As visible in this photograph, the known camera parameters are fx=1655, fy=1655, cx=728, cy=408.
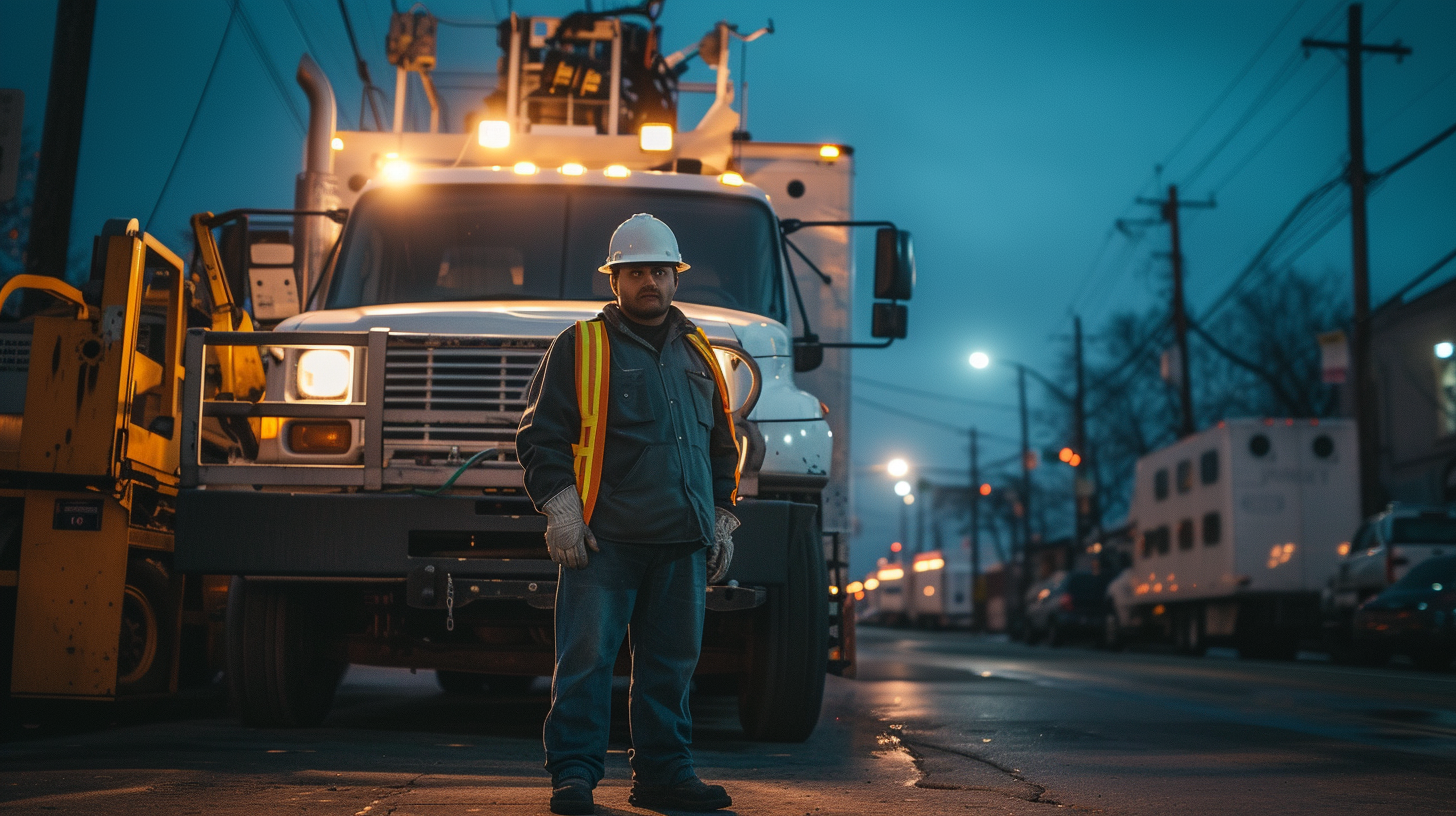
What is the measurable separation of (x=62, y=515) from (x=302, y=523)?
1610 millimetres

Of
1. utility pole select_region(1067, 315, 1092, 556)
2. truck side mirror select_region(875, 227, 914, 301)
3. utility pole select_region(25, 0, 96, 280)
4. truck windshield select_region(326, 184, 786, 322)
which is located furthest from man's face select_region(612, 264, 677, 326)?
utility pole select_region(1067, 315, 1092, 556)

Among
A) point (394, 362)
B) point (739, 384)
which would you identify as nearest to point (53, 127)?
point (394, 362)

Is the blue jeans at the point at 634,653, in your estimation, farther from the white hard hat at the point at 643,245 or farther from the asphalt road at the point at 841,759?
the white hard hat at the point at 643,245

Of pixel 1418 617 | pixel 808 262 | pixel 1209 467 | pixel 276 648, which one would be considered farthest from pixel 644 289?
pixel 1209 467

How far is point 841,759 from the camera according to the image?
7.54m

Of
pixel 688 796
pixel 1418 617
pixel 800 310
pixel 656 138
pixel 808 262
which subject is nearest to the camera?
pixel 688 796

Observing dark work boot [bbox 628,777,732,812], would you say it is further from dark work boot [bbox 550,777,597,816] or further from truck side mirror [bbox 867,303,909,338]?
truck side mirror [bbox 867,303,909,338]

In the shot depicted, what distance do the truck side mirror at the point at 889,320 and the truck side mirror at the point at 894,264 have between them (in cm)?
7

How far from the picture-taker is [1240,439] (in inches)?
978

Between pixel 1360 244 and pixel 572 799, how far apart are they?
26886 mm

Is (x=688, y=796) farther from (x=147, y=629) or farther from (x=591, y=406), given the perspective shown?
(x=147, y=629)

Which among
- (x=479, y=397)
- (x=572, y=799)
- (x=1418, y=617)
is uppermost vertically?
(x=479, y=397)

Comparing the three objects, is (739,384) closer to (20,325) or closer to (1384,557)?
(20,325)

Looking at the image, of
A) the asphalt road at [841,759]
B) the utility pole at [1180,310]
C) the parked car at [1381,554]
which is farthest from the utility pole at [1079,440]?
the asphalt road at [841,759]
